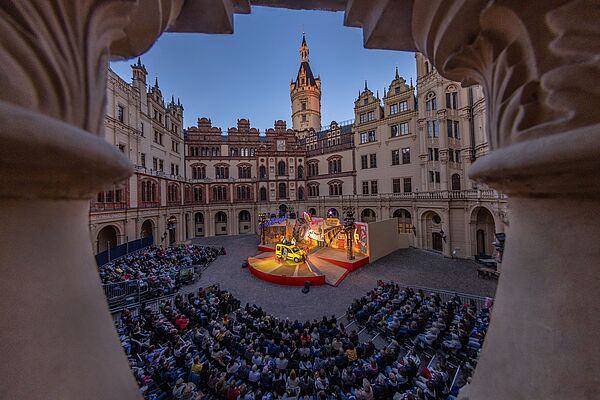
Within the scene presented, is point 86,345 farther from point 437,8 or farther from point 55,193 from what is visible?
point 437,8

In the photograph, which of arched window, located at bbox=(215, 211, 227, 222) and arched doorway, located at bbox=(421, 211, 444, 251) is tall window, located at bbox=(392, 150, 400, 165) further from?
arched window, located at bbox=(215, 211, 227, 222)

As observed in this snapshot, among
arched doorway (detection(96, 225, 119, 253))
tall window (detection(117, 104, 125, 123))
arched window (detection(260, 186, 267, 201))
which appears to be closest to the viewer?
tall window (detection(117, 104, 125, 123))

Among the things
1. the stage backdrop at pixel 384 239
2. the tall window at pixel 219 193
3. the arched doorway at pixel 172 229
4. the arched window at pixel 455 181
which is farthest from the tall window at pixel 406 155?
the arched doorway at pixel 172 229

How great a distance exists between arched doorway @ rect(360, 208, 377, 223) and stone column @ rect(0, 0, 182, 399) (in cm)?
2649

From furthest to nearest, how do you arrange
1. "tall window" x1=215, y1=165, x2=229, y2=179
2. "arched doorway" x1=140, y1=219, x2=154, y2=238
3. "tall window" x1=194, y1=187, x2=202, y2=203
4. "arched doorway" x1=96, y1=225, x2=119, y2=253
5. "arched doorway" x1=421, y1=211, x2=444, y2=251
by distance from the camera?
"tall window" x1=215, y1=165, x2=229, y2=179 → "tall window" x1=194, y1=187, x2=202, y2=203 → "arched doorway" x1=140, y1=219, x2=154, y2=238 → "arched doorway" x1=421, y1=211, x2=444, y2=251 → "arched doorway" x1=96, y1=225, x2=119, y2=253

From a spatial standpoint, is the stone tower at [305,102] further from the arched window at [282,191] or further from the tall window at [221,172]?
the tall window at [221,172]

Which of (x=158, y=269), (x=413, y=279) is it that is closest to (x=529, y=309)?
(x=413, y=279)

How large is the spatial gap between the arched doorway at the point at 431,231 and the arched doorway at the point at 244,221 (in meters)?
22.3

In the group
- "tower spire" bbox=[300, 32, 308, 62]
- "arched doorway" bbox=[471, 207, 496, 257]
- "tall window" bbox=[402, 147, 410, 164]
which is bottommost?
"arched doorway" bbox=[471, 207, 496, 257]

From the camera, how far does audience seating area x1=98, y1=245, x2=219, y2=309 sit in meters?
11.2

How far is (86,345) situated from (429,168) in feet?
76.7

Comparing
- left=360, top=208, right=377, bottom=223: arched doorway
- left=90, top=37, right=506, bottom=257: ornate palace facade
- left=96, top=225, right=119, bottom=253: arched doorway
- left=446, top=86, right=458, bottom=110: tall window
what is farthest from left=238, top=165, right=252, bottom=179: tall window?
left=446, top=86, right=458, bottom=110: tall window

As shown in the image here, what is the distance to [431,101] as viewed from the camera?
2023 cm

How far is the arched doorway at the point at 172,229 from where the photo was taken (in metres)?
23.8
